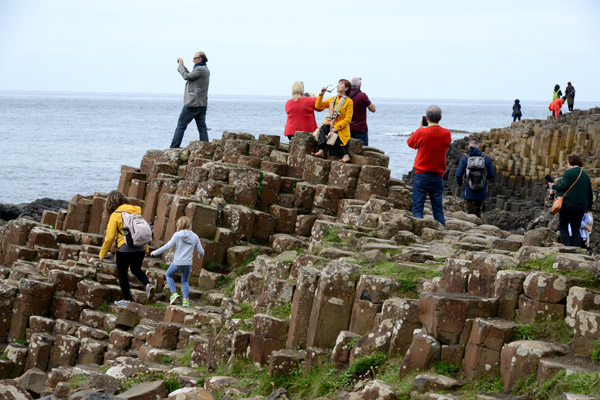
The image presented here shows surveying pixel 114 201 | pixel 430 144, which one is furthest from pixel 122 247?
pixel 430 144

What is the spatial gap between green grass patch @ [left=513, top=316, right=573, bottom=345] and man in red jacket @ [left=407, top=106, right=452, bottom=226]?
21.8 feet

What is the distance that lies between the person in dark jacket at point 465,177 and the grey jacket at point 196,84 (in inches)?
268

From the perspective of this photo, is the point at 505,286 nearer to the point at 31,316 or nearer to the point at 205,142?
the point at 31,316

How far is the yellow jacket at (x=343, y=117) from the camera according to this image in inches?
740

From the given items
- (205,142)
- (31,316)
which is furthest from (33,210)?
(31,316)

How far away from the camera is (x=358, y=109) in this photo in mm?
20250

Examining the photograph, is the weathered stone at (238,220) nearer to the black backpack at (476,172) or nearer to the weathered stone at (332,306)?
the black backpack at (476,172)

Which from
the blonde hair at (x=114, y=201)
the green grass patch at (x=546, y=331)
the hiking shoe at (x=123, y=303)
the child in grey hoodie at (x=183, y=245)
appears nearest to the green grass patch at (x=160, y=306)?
the hiking shoe at (x=123, y=303)

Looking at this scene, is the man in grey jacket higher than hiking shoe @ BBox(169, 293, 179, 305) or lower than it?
higher

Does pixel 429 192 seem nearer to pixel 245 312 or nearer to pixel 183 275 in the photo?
pixel 245 312

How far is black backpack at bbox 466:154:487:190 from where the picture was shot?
1892 centimetres

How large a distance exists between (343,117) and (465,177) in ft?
10.3

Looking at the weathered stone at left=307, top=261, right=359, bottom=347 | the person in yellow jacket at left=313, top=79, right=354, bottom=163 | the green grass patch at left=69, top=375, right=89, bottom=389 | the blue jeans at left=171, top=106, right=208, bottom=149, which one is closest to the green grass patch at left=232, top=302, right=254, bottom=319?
the weathered stone at left=307, top=261, right=359, bottom=347

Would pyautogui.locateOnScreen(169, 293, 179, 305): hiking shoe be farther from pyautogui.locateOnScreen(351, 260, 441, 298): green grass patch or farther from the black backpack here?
the black backpack
